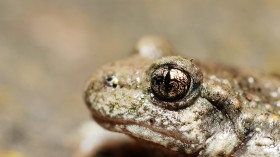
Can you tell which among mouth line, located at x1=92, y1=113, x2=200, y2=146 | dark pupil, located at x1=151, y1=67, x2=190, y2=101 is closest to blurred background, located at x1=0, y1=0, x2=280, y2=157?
mouth line, located at x1=92, y1=113, x2=200, y2=146

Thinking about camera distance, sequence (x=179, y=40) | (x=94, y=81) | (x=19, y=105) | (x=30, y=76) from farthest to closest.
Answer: (x=179, y=40), (x=30, y=76), (x=19, y=105), (x=94, y=81)

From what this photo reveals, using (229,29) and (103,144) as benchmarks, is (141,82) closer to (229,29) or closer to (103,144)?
(103,144)

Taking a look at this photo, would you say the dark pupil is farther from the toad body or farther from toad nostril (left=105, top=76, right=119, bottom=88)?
toad nostril (left=105, top=76, right=119, bottom=88)

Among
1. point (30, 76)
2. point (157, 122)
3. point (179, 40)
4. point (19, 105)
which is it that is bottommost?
point (157, 122)

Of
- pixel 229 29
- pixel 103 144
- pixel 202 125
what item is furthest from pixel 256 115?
pixel 229 29

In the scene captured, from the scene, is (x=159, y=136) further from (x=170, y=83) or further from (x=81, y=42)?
(x=81, y=42)

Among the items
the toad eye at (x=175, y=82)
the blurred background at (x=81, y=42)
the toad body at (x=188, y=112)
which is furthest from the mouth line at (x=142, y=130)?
the blurred background at (x=81, y=42)
